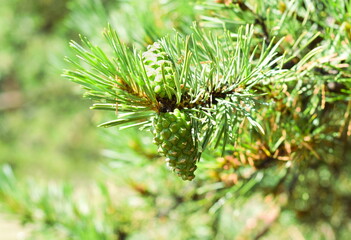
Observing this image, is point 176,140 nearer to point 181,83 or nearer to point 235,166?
point 181,83

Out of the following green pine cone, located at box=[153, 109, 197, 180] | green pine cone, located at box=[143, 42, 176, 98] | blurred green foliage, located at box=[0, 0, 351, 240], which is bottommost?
blurred green foliage, located at box=[0, 0, 351, 240]

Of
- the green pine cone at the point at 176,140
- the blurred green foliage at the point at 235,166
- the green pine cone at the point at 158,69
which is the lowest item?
the blurred green foliage at the point at 235,166

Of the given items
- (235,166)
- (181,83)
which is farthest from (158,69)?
(235,166)

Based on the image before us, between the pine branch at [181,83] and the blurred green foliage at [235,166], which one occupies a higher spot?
the pine branch at [181,83]

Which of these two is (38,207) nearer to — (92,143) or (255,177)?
(255,177)

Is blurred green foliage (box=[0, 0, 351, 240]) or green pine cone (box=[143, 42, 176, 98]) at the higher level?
green pine cone (box=[143, 42, 176, 98])
